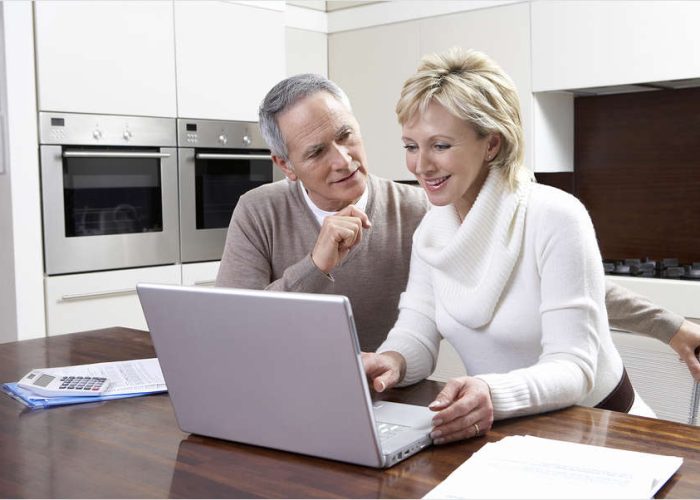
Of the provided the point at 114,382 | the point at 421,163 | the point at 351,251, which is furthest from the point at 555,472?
the point at 351,251

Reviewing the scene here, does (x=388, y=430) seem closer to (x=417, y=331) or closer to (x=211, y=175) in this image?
(x=417, y=331)

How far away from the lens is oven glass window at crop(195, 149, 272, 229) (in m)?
3.37

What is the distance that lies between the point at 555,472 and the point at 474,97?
76cm

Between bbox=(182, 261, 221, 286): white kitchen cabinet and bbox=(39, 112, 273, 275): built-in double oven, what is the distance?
0.10 ft

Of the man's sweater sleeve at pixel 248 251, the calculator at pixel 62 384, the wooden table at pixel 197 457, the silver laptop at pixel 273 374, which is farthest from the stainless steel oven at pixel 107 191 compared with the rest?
the silver laptop at pixel 273 374

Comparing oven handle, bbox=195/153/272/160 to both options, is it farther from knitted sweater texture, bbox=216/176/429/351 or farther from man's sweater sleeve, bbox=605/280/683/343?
man's sweater sleeve, bbox=605/280/683/343

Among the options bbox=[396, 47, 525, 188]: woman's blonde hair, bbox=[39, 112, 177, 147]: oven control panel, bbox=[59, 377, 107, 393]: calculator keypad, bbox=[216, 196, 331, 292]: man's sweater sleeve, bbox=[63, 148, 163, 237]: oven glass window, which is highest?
bbox=[39, 112, 177, 147]: oven control panel

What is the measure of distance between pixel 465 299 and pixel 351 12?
2.66 metres

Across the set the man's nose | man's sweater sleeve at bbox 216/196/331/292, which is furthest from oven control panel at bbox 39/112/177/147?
the man's nose

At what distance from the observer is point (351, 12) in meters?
3.88

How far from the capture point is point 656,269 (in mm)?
3199

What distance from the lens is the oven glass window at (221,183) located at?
133 inches

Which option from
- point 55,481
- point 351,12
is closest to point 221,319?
point 55,481

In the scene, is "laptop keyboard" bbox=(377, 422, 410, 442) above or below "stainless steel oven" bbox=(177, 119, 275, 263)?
below
